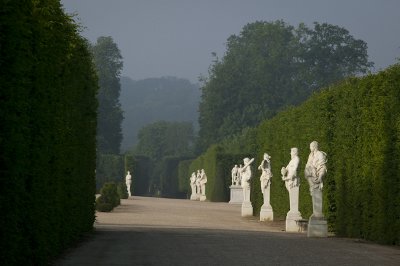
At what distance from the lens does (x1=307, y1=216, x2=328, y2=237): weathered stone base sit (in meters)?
23.0

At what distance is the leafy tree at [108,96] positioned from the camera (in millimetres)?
105000

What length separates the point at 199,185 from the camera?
76.8m

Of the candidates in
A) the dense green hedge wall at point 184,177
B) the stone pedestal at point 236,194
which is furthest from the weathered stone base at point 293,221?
the dense green hedge wall at point 184,177

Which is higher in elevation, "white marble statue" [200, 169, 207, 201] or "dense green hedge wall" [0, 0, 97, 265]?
"white marble statue" [200, 169, 207, 201]

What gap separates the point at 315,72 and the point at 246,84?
853 centimetres

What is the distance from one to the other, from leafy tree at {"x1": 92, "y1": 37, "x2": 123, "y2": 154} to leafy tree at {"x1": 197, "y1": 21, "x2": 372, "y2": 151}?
35.0 ft

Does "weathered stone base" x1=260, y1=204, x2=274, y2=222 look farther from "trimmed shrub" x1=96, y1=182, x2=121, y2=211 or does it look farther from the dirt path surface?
the dirt path surface

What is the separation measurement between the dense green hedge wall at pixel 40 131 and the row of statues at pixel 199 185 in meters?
54.2

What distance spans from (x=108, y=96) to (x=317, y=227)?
8774 cm

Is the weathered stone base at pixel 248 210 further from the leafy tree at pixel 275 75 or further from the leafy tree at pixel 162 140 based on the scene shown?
the leafy tree at pixel 162 140

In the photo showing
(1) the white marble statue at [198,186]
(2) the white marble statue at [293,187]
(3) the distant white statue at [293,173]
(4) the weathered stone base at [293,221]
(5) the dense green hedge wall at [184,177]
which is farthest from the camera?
(5) the dense green hedge wall at [184,177]

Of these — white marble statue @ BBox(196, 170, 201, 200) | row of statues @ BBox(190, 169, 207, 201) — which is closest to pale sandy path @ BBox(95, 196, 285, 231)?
row of statues @ BBox(190, 169, 207, 201)

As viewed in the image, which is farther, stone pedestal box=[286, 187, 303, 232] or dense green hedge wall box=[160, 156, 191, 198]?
dense green hedge wall box=[160, 156, 191, 198]

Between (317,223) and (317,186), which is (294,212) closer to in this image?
(317,223)
